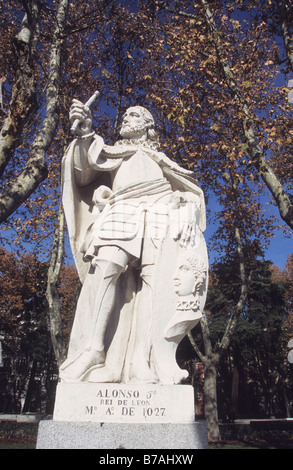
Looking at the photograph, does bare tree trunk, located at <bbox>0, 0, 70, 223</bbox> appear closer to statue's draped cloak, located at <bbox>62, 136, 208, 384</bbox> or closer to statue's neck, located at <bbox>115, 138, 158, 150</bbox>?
statue's draped cloak, located at <bbox>62, 136, 208, 384</bbox>

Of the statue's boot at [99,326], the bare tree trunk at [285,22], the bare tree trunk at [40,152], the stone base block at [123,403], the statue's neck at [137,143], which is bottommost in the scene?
the stone base block at [123,403]

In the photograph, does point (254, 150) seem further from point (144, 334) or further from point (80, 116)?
point (144, 334)

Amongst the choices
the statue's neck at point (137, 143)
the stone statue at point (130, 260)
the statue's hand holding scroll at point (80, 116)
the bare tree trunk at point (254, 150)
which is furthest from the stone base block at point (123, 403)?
the bare tree trunk at point (254, 150)

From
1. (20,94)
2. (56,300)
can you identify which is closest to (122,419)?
(20,94)

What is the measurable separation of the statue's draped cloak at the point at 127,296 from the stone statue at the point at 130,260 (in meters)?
0.01

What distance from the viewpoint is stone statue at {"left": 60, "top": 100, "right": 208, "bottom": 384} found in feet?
12.9

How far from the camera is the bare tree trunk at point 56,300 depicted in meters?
10.8

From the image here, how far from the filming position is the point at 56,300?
1116cm

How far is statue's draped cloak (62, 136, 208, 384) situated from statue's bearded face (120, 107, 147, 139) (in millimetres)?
451

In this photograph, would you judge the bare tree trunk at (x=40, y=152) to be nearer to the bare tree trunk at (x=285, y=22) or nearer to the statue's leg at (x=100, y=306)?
the statue's leg at (x=100, y=306)

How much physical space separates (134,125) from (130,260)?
1975mm

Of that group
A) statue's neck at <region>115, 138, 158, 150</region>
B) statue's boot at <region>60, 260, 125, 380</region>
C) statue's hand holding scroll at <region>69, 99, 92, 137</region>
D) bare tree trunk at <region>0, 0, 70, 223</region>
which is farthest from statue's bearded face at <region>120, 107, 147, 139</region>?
Answer: bare tree trunk at <region>0, 0, 70, 223</region>

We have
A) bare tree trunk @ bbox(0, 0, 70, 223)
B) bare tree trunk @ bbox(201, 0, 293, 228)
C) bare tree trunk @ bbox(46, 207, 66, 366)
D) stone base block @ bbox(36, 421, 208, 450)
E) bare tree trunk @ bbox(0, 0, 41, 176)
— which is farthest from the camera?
bare tree trunk @ bbox(46, 207, 66, 366)
